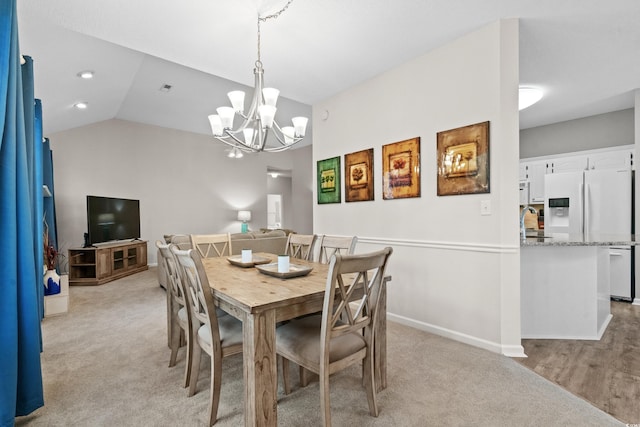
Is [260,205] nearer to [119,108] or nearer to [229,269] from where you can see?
[119,108]

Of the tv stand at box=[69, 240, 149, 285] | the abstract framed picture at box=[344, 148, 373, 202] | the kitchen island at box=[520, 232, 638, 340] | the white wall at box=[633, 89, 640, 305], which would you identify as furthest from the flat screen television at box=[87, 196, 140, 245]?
the white wall at box=[633, 89, 640, 305]

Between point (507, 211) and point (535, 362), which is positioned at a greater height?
point (507, 211)

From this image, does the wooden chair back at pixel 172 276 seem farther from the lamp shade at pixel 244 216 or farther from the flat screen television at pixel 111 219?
the lamp shade at pixel 244 216

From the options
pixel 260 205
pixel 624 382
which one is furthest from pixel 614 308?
pixel 260 205

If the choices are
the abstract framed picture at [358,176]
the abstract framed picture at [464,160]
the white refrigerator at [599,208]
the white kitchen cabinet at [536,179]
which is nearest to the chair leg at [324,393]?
the abstract framed picture at [464,160]

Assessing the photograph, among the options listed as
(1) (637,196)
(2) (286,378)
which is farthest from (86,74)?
(1) (637,196)

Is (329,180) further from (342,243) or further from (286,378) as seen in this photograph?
(286,378)

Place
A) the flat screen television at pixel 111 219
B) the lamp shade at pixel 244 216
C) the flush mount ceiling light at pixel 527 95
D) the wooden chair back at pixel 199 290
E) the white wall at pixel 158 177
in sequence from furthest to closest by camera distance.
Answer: the lamp shade at pixel 244 216, the white wall at pixel 158 177, the flat screen television at pixel 111 219, the flush mount ceiling light at pixel 527 95, the wooden chair back at pixel 199 290

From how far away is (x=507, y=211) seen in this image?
2375 millimetres

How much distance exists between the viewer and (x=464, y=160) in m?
2.58

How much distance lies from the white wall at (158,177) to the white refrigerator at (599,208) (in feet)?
18.6

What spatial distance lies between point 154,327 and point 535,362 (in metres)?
3.29

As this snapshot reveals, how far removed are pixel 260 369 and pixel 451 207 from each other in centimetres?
206

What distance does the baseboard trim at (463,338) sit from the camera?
2.37m
